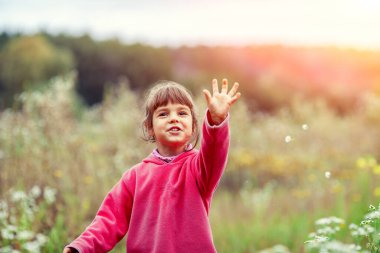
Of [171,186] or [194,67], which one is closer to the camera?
[171,186]

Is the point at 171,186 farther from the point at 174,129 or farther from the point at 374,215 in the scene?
the point at 374,215

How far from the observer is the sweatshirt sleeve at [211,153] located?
7.57ft

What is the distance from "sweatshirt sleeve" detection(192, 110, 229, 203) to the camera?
2.31m

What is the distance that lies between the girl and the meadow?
2.50ft

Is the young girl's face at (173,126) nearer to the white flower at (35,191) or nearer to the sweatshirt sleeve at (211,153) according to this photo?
the sweatshirt sleeve at (211,153)

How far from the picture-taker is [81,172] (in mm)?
5695

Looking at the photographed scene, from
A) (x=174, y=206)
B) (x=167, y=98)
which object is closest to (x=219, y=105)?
(x=167, y=98)

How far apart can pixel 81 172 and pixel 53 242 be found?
1.82 metres

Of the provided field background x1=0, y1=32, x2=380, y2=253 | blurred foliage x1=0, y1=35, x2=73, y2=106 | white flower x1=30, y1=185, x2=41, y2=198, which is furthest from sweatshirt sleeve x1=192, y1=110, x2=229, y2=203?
blurred foliage x1=0, y1=35, x2=73, y2=106

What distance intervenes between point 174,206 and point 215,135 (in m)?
0.35

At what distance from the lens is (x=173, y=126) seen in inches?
97.5

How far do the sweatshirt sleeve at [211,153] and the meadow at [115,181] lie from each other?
1.03 meters

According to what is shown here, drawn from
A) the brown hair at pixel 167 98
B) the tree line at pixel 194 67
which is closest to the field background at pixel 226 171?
the brown hair at pixel 167 98

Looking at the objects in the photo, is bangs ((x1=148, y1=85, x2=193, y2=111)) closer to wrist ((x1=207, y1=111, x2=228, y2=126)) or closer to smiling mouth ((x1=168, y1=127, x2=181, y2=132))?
smiling mouth ((x1=168, y1=127, x2=181, y2=132))
